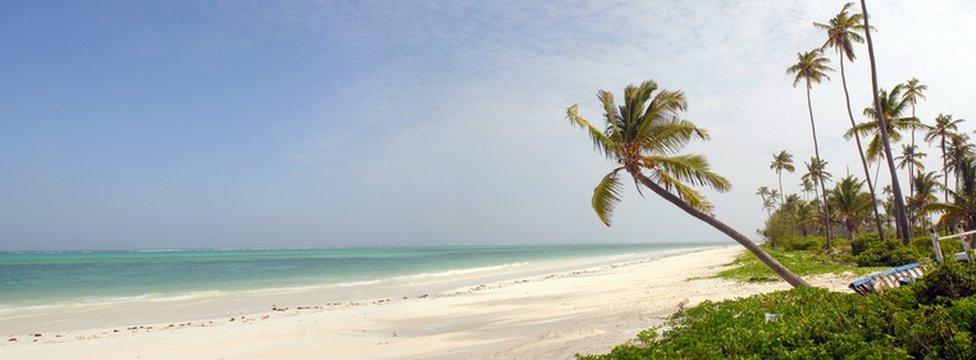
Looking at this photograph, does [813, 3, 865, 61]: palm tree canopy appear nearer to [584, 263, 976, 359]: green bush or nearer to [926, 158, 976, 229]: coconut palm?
[926, 158, 976, 229]: coconut palm

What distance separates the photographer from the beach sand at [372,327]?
30.8 feet

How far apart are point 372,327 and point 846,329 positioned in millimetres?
9593

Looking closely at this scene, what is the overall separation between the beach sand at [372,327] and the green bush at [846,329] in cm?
145

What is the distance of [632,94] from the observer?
13.8 m

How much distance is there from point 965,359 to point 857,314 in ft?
6.16

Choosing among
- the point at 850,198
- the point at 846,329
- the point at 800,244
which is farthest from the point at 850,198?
the point at 846,329

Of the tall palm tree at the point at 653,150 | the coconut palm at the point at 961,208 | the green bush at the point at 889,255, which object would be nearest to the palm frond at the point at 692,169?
the tall palm tree at the point at 653,150

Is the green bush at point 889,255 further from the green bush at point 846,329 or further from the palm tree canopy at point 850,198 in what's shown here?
the palm tree canopy at point 850,198

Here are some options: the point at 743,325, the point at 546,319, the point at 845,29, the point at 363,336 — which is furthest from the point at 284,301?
the point at 845,29

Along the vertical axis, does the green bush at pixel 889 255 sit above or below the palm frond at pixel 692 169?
below

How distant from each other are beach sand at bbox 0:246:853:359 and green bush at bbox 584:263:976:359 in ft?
4.75

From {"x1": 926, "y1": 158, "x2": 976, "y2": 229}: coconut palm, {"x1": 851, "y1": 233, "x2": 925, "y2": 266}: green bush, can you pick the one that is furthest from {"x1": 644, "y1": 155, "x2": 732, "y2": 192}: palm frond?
{"x1": 926, "y1": 158, "x2": 976, "y2": 229}: coconut palm

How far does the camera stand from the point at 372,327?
12.5 meters

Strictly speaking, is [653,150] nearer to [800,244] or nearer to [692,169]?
[692,169]
